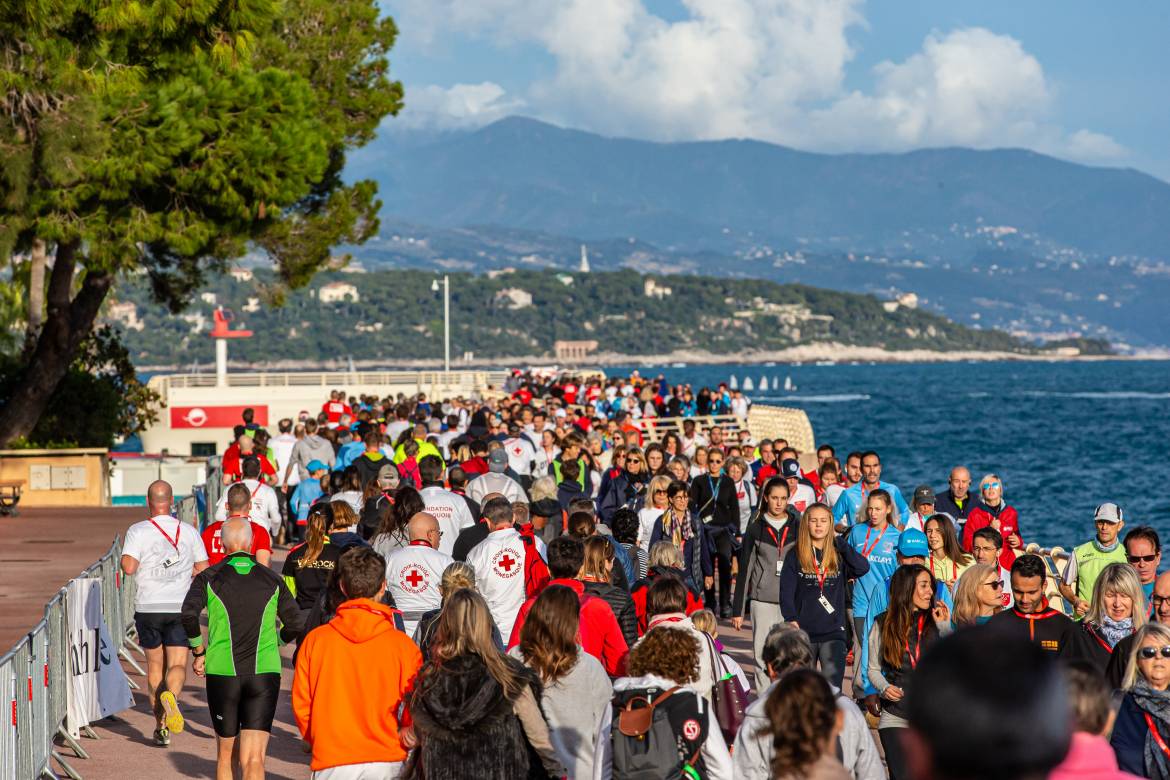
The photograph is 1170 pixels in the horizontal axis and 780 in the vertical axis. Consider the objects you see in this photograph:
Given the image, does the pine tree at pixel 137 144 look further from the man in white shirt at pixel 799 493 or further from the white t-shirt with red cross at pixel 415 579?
the white t-shirt with red cross at pixel 415 579

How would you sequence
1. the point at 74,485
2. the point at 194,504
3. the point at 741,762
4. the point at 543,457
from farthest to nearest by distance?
the point at 74,485, the point at 543,457, the point at 194,504, the point at 741,762

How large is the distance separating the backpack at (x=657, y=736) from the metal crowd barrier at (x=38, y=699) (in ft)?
11.7

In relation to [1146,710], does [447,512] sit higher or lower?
higher

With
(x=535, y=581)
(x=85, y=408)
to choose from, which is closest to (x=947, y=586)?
(x=535, y=581)

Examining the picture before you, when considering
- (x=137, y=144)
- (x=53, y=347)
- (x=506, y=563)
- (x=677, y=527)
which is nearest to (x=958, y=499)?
(x=677, y=527)

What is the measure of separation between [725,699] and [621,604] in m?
1.33

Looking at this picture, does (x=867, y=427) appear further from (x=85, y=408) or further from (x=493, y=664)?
(x=493, y=664)

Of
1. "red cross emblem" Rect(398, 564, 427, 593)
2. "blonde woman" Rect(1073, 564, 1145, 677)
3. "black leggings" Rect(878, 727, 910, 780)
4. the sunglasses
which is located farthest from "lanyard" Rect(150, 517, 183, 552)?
the sunglasses

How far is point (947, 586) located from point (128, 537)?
513cm

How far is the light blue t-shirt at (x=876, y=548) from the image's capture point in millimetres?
9836

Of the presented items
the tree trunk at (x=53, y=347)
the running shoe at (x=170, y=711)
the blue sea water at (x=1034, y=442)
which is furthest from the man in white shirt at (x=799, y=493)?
the blue sea water at (x=1034, y=442)

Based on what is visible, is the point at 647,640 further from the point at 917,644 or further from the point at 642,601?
the point at 642,601

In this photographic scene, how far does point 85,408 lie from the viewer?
29.3m

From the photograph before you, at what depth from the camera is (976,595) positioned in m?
7.01
